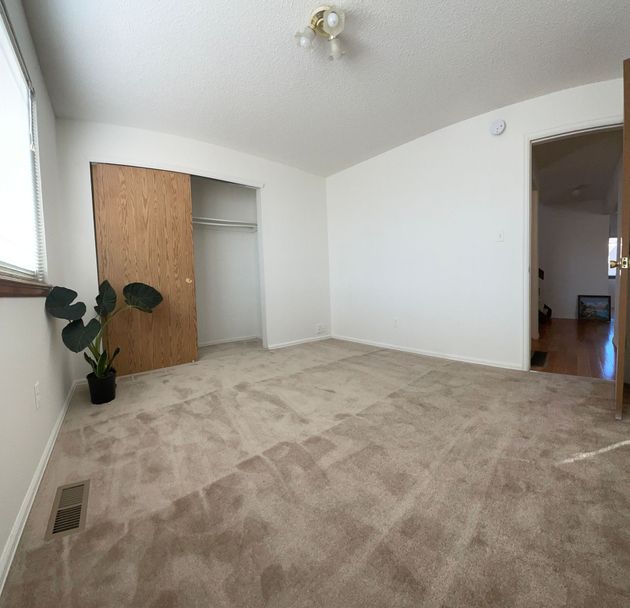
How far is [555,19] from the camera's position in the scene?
1.75 meters

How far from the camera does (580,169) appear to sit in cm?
403

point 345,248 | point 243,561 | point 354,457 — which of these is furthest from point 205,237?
point 243,561

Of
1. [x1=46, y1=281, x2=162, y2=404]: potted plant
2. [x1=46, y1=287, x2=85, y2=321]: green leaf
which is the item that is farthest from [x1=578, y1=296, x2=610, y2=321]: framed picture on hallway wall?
[x1=46, y1=287, x2=85, y2=321]: green leaf

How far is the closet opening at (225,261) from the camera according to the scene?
13.3ft

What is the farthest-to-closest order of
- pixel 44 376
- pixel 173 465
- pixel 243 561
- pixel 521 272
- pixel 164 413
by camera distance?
pixel 521 272 → pixel 164 413 → pixel 44 376 → pixel 173 465 → pixel 243 561

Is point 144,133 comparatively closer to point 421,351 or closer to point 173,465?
point 173,465

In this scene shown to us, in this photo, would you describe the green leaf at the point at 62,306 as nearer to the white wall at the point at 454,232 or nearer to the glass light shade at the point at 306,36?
the glass light shade at the point at 306,36

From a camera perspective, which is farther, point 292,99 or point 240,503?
point 292,99

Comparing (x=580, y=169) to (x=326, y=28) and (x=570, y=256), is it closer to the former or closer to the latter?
(x=570, y=256)

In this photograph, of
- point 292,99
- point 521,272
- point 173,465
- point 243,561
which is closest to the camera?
point 243,561

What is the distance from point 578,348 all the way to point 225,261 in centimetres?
474

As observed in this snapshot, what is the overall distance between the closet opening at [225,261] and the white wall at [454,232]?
153cm

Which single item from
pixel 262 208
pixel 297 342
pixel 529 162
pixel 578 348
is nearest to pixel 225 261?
pixel 262 208

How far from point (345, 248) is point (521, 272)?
2.23 meters
